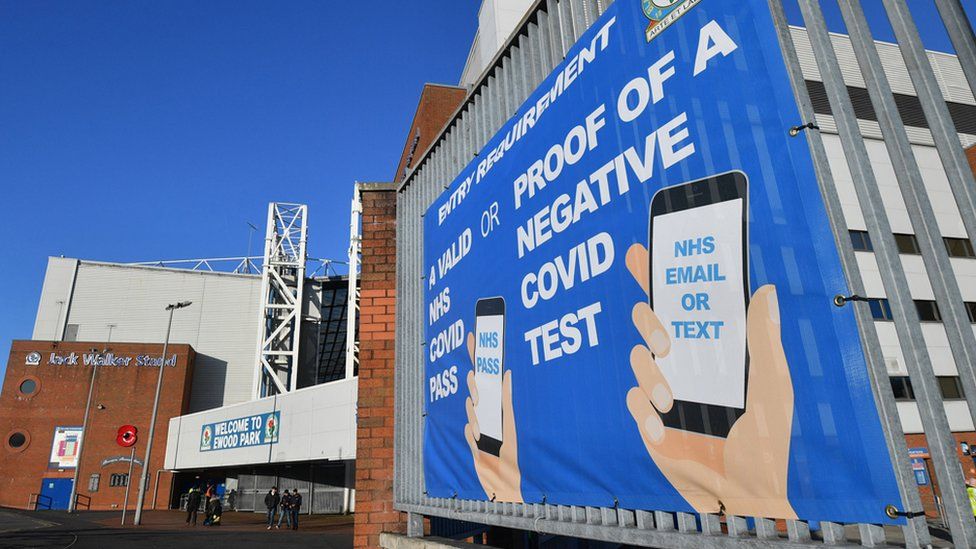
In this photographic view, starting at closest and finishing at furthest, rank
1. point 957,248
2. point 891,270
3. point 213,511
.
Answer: point 891,270
point 213,511
point 957,248

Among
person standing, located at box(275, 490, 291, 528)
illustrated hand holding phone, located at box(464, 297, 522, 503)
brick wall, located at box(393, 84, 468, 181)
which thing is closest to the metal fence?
illustrated hand holding phone, located at box(464, 297, 522, 503)

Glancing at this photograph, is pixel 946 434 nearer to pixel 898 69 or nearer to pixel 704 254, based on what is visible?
pixel 704 254

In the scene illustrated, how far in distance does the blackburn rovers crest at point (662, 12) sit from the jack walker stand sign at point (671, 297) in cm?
1

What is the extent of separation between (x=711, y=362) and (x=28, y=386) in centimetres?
5173

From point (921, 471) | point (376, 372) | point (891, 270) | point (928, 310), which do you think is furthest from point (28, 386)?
point (891, 270)

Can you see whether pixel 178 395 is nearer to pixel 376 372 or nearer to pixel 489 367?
pixel 376 372

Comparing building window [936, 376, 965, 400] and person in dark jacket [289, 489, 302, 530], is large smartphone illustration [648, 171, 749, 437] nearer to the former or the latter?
person in dark jacket [289, 489, 302, 530]

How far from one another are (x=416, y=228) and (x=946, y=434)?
6100mm

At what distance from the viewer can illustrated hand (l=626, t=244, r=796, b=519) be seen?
8.13 ft

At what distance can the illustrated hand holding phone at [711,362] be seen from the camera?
2.53 metres

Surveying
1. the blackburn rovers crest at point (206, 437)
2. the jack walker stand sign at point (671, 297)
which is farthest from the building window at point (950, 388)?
the blackburn rovers crest at point (206, 437)

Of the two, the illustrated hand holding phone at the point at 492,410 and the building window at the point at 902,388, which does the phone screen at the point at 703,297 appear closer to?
the illustrated hand holding phone at the point at 492,410

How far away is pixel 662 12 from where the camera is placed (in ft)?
11.1

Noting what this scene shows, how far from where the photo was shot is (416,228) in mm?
7621
